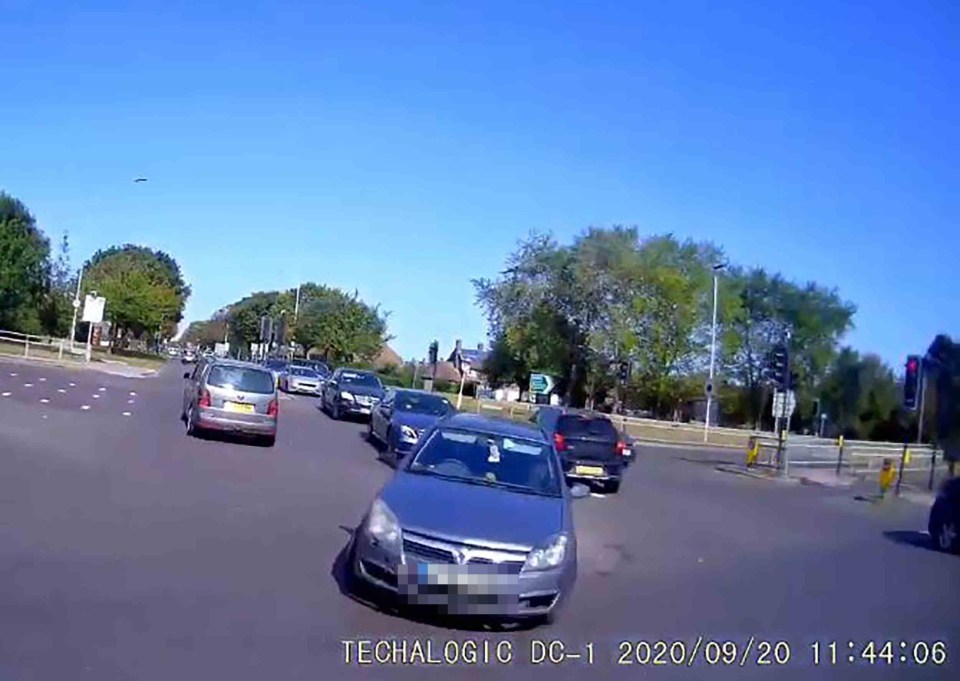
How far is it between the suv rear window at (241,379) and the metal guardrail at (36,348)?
33258 mm

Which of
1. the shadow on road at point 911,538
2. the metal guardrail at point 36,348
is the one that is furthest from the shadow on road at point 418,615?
the metal guardrail at point 36,348

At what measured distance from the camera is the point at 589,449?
20.9 m

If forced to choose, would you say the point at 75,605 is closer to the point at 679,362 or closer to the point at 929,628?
→ the point at 929,628

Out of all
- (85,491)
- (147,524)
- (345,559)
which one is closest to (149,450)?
(85,491)

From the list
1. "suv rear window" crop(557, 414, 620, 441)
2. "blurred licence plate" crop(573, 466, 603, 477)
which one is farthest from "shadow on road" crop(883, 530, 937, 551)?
"suv rear window" crop(557, 414, 620, 441)

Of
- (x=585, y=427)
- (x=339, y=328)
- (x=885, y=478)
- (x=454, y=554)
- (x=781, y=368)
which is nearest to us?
(x=454, y=554)

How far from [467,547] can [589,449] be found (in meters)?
13.7

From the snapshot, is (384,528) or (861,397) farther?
(861,397)

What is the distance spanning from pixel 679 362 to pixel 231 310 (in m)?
99.9

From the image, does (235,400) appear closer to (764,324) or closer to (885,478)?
(885,478)

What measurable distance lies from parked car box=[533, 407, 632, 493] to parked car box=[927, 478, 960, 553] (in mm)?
6286

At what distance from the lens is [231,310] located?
152875 mm

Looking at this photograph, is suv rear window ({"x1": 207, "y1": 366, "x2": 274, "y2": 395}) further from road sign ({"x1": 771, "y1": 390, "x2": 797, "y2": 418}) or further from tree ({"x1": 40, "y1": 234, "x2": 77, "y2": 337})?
tree ({"x1": 40, "y1": 234, "x2": 77, "y2": 337})

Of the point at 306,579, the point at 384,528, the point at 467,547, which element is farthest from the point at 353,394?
the point at 467,547
